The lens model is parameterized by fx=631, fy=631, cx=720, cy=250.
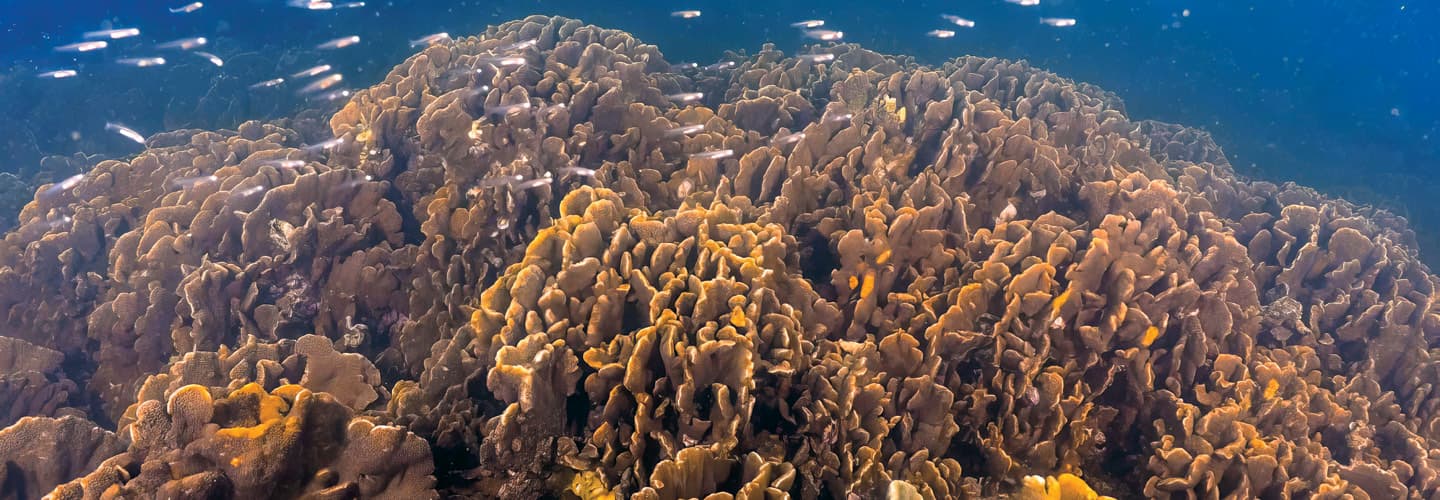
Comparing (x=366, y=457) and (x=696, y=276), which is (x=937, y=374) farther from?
(x=366, y=457)

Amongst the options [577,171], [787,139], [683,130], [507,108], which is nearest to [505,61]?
[507,108]

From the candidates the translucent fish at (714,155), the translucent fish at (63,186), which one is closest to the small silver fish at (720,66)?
the translucent fish at (714,155)

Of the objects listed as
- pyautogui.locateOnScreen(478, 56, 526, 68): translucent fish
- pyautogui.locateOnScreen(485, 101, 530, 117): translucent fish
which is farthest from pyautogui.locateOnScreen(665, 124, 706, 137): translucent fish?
pyautogui.locateOnScreen(478, 56, 526, 68): translucent fish

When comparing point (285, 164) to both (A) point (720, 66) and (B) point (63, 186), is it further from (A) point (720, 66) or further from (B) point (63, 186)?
(A) point (720, 66)

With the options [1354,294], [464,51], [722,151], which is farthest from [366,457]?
[1354,294]

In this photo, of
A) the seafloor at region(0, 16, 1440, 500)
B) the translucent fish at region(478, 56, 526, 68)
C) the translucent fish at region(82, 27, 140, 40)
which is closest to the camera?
the seafloor at region(0, 16, 1440, 500)

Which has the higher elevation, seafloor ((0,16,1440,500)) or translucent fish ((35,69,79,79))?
seafloor ((0,16,1440,500))

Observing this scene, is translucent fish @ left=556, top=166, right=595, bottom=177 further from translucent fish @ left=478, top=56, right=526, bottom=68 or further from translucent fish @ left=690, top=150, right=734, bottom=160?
translucent fish @ left=478, top=56, right=526, bottom=68
